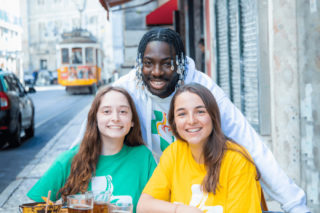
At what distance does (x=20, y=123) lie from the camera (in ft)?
34.2

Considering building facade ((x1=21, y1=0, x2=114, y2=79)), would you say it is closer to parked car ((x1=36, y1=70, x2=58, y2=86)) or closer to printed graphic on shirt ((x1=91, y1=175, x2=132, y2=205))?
parked car ((x1=36, y1=70, x2=58, y2=86))

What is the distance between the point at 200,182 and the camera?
252cm

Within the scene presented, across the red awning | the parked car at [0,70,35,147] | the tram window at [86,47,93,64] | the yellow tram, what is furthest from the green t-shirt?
the tram window at [86,47,93,64]

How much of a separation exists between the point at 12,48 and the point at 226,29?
128ft

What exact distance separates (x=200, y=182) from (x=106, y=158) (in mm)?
692

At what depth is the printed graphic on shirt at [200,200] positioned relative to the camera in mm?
2449

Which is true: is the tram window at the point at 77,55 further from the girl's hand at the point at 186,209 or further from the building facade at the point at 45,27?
the building facade at the point at 45,27

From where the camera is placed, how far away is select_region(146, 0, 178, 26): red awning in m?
13.2

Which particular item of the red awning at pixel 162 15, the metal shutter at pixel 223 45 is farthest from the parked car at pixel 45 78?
the metal shutter at pixel 223 45

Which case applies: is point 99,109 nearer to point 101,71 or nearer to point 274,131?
point 274,131

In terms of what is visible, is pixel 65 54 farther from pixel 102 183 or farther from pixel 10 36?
pixel 102 183

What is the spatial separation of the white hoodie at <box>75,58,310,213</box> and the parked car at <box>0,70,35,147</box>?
22.3ft

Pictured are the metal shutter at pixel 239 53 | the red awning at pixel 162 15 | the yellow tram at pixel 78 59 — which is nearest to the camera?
the metal shutter at pixel 239 53

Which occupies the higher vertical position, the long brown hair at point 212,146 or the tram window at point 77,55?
the tram window at point 77,55
